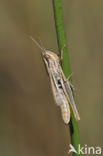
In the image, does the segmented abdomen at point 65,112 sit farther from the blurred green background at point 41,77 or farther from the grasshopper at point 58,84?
the blurred green background at point 41,77

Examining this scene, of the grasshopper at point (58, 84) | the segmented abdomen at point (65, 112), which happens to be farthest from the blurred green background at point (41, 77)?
the segmented abdomen at point (65, 112)

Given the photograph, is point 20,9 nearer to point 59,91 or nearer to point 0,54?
point 0,54

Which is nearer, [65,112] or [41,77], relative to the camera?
[65,112]

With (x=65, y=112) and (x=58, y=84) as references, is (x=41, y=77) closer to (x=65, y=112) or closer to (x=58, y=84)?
(x=58, y=84)

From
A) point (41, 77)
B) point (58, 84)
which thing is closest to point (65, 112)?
point (58, 84)

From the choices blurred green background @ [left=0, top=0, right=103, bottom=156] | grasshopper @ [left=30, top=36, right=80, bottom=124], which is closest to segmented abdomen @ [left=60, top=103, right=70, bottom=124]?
grasshopper @ [left=30, top=36, right=80, bottom=124]

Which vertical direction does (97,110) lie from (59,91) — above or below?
below

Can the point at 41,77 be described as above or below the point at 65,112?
below

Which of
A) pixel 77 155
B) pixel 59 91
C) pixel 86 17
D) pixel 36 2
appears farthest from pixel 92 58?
pixel 77 155
